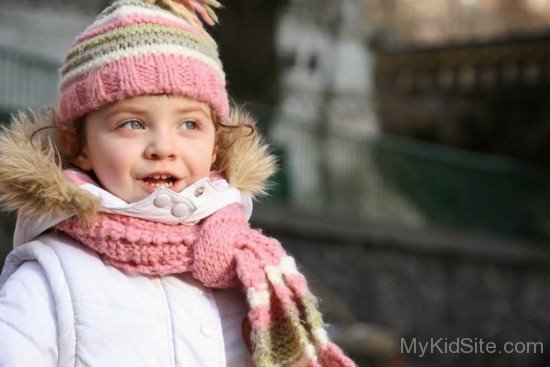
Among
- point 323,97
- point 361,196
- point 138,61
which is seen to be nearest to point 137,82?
point 138,61

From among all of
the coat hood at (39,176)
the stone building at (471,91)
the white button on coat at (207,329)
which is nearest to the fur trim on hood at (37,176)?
the coat hood at (39,176)

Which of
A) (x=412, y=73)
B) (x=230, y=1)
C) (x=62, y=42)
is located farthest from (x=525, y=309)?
(x=412, y=73)

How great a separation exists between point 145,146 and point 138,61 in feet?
0.69

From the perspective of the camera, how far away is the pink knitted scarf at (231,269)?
2852mm

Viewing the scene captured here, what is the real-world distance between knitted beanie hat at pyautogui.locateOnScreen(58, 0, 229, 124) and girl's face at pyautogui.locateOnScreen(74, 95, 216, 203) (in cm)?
3

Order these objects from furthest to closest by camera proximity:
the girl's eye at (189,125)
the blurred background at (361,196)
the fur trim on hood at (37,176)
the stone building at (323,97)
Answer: the stone building at (323,97) → the blurred background at (361,196) → the girl's eye at (189,125) → the fur trim on hood at (37,176)

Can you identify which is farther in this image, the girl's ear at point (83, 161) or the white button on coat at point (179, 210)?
the girl's ear at point (83, 161)

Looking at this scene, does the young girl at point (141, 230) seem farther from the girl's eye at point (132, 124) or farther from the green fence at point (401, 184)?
the green fence at point (401, 184)

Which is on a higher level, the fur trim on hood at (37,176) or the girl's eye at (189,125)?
the girl's eye at (189,125)

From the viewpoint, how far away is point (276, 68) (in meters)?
14.4

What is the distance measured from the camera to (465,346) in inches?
573

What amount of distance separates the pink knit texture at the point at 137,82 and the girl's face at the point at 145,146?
0.03m

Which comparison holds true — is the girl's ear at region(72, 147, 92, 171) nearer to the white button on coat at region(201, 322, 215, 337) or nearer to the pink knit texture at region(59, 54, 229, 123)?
the pink knit texture at region(59, 54, 229, 123)

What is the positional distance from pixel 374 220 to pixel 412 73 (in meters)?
9.62
